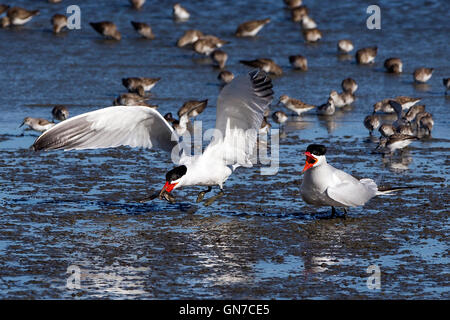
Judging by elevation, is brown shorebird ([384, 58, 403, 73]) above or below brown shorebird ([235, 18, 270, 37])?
below

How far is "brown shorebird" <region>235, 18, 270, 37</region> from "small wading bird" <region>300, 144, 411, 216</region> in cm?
1386

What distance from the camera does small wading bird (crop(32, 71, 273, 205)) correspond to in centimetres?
950

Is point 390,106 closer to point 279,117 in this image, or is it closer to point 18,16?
point 279,117

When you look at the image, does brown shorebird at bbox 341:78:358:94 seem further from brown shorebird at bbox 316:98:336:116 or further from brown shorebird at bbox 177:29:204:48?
brown shorebird at bbox 177:29:204:48

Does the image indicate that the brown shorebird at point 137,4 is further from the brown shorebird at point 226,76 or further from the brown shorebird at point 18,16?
the brown shorebird at point 226,76

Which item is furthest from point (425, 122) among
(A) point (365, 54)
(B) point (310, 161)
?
(A) point (365, 54)

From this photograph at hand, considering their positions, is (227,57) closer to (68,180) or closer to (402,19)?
(402,19)

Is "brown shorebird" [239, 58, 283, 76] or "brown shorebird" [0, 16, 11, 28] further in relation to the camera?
"brown shorebird" [0, 16, 11, 28]

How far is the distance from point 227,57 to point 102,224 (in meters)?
12.7

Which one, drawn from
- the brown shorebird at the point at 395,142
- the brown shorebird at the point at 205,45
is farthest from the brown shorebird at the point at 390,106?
the brown shorebird at the point at 205,45

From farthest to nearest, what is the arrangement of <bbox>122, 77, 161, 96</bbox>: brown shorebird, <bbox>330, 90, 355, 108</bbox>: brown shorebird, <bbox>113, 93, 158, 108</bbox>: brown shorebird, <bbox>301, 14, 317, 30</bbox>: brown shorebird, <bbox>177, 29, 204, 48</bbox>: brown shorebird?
1. <bbox>301, 14, 317, 30</bbox>: brown shorebird
2. <bbox>177, 29, 204, 48</bbox>: brown shorebird
3. <bbox>122, 77, 161, 96</bbox>: brown shorebird
4. <bbox>113, 93, 158, 108</bbox>: brown shorebird
5. <bbox>330, 90, 355, 108</bbox>: brown shorebird

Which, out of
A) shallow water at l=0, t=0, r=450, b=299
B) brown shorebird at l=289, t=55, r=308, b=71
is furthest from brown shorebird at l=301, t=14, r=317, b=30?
brown shorebird at l=289, t=55, r=308, b=71

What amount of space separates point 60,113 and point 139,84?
8.12 ft

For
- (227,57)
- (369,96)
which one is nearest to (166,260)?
(369,96)
